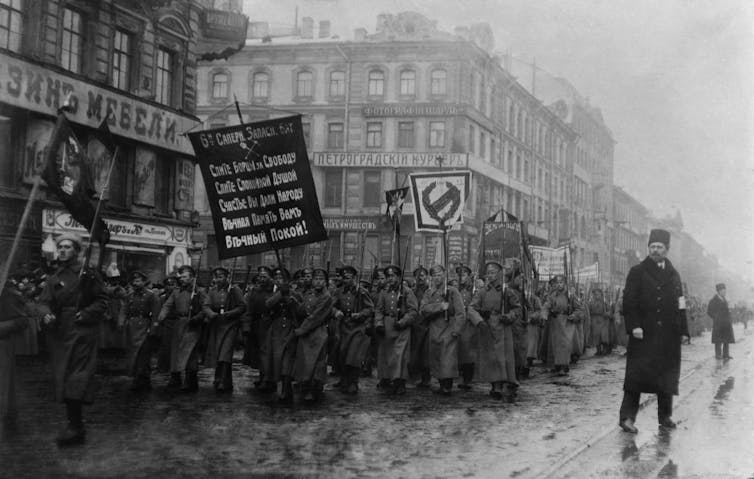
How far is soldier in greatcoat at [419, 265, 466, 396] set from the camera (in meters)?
11.9

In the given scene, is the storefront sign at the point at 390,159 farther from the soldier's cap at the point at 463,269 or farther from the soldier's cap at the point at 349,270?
the soldier's cap at the point at 349,270

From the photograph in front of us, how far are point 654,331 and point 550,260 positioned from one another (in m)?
18.6

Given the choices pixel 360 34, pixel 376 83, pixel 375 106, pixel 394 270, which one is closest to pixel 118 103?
pixel 394 270

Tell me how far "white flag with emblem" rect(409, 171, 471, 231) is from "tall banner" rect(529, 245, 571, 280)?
369 inches

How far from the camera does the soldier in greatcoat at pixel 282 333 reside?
1066cm

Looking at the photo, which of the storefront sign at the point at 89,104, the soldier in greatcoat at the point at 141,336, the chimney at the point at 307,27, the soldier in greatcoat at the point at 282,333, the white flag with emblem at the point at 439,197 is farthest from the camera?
the chimney at the point at 307,27

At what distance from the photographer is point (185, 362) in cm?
1138

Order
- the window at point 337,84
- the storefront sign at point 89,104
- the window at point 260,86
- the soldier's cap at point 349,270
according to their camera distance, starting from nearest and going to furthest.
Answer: the soldier's cap at point 349,270 → the storefront sign at point 89,104 → the window at point 337,84 → the window at point 260,86

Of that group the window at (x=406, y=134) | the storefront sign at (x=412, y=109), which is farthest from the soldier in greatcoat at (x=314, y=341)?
the window at (x=406, y=134)

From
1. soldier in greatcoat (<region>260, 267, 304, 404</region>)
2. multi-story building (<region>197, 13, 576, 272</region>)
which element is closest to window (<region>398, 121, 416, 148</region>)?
multi-story building (<region>197, 13, 576, 272</region>)

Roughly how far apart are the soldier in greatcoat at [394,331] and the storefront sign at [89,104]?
797 centimetres

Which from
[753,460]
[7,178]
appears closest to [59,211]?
[7,178]

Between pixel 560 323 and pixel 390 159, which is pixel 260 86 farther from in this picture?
pixel 560 323

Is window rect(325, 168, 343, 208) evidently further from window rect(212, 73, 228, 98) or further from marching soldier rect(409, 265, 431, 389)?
marching soldier rect(409, 265, 431, 389)
